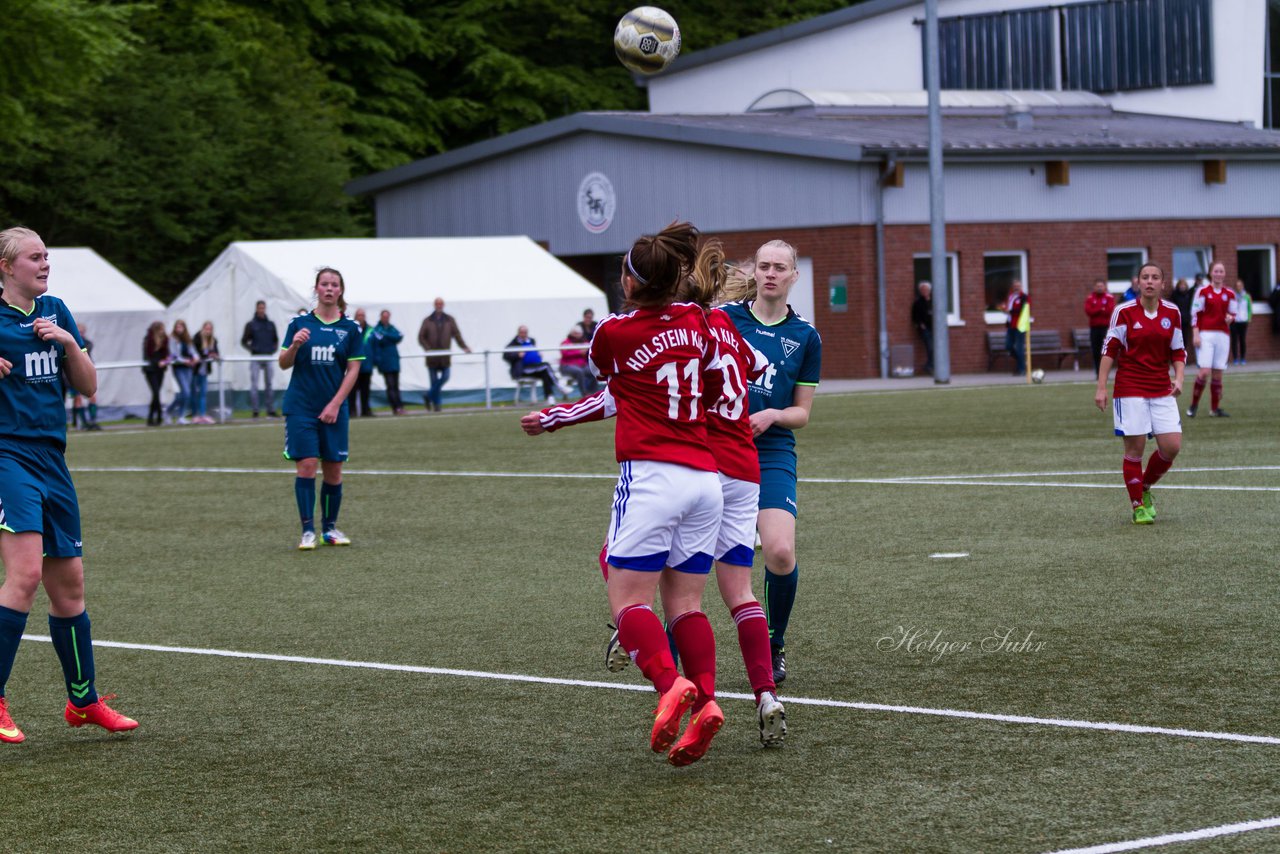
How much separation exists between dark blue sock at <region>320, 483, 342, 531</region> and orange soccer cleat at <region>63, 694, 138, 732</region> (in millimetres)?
6695

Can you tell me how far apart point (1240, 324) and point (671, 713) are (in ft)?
124

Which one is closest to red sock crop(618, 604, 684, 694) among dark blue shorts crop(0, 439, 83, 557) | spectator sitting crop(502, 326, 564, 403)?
dark blue shorts crop(0, 439, 83, 557)

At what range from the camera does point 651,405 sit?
20.8 ft

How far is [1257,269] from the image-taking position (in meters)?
44.1

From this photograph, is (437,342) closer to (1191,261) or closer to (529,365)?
(529,365)

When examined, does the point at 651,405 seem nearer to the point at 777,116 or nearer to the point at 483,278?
the point at 483,278

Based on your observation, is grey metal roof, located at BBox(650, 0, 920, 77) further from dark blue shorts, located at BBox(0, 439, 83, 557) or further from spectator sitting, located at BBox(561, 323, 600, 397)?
dark blue shorts, located at BBox(0, 439, 83, 557)

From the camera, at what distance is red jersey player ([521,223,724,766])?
6270 millimetres

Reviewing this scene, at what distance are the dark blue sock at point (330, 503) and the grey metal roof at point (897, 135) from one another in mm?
→ 26162

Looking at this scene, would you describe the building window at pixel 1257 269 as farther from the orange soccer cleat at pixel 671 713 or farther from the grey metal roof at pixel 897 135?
the orange soccer cleat at pixel 671 713

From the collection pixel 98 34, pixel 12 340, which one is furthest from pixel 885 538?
pixel 98 34

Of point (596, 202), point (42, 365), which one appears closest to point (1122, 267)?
point (596, 202)

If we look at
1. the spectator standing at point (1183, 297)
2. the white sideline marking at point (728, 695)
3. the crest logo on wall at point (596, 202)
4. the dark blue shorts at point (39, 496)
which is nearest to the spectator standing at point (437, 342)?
the crest logo on wall at point (596, 202)

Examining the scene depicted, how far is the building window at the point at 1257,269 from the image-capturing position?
4397 cm
